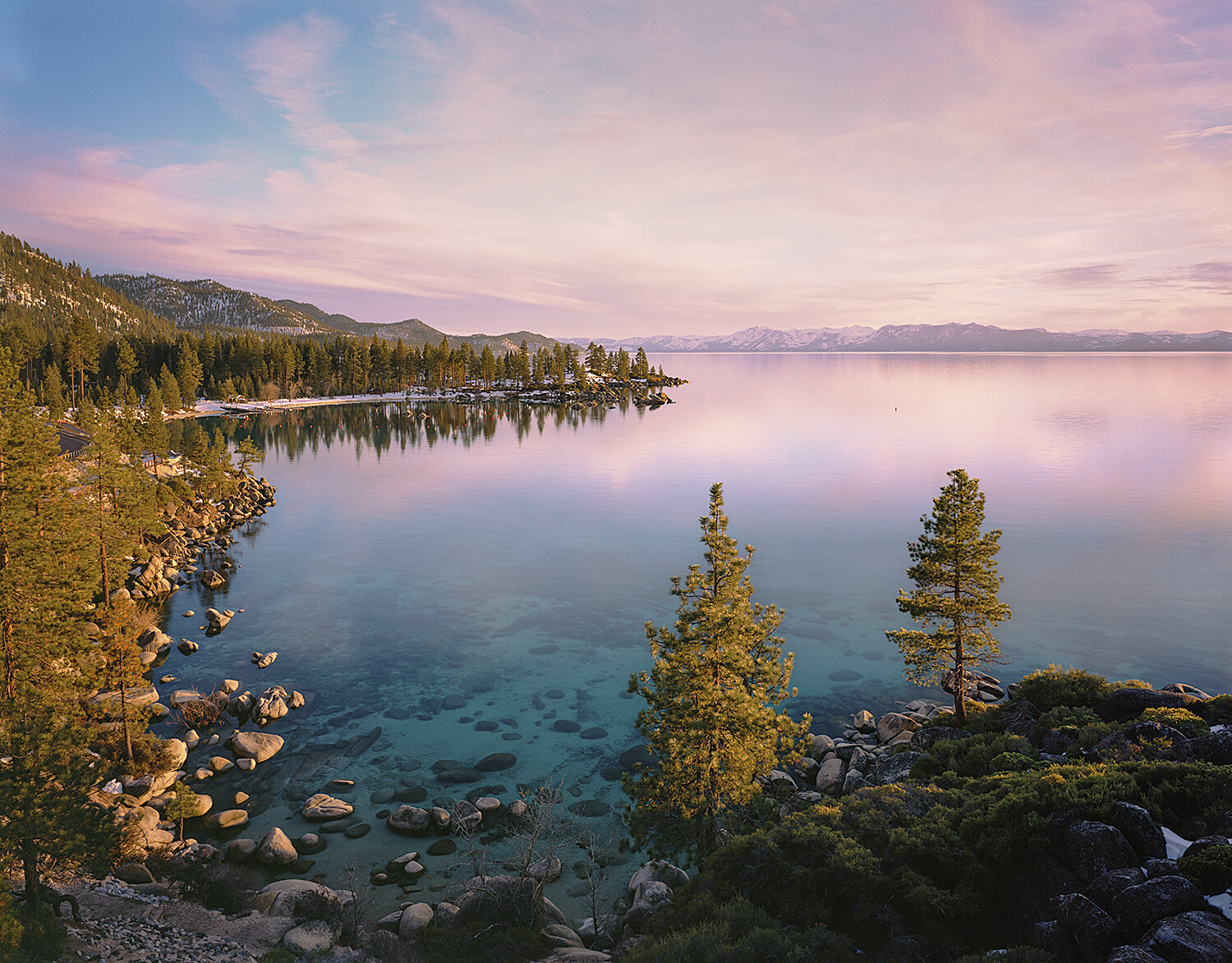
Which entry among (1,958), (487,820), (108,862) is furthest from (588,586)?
(1,958)

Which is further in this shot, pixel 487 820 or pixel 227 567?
pixel 227 567

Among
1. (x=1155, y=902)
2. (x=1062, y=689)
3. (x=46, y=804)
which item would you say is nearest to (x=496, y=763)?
(x=46, y=804)

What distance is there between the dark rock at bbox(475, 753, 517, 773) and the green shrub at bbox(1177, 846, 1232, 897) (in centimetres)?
2317

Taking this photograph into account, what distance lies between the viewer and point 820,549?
59094 millimetres

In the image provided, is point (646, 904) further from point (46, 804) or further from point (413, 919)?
point (46, 804)

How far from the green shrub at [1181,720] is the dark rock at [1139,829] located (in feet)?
24.7

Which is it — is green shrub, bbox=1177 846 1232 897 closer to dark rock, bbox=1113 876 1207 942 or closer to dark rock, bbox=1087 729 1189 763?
dark rock, bbox=1113 876 1207 942

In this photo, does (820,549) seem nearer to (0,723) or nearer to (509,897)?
(509,897)

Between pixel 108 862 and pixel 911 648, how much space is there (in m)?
30.1

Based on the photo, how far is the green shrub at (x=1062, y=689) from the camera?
27203 millimetres

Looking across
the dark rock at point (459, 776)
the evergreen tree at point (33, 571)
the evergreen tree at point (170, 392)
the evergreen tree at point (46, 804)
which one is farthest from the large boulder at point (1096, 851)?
the evergreen tree at point (170, 392)

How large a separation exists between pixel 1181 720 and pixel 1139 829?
31.4 feet

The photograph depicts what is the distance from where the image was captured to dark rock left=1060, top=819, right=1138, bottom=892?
47.5 feet

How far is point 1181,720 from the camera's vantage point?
21562mm
